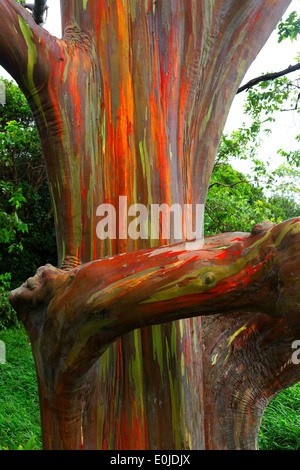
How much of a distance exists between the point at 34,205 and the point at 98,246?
26.4 ft

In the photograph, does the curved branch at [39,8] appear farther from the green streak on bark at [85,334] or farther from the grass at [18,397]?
the green streak on bark at [85,334]

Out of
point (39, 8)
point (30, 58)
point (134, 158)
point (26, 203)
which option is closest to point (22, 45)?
point (30, 58)

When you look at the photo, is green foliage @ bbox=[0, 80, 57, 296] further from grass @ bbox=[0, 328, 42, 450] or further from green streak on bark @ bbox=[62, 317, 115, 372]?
green streak on bark @ bbox=[62, 317, 115, 372]

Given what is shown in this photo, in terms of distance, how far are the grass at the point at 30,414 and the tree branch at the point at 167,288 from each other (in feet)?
8.88

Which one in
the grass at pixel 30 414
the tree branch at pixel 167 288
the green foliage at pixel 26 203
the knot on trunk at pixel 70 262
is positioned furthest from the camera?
the green foliage at pixel 26 203

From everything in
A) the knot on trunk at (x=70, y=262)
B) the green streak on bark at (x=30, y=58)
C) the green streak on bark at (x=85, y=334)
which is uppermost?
the green streak on bark at (x=30, y=58)

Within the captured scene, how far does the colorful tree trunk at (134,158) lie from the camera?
143cm

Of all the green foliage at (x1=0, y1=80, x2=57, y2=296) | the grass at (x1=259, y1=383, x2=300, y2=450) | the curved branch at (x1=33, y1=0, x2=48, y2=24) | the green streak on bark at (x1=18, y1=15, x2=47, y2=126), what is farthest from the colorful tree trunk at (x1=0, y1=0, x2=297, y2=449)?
the green foliage at (x1=0, y1=80, x2=57, y2=296)

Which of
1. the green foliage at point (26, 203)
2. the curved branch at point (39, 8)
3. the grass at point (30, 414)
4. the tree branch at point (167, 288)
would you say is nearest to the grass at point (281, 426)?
the grass at point (30, 414)

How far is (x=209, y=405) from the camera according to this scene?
1737mm
